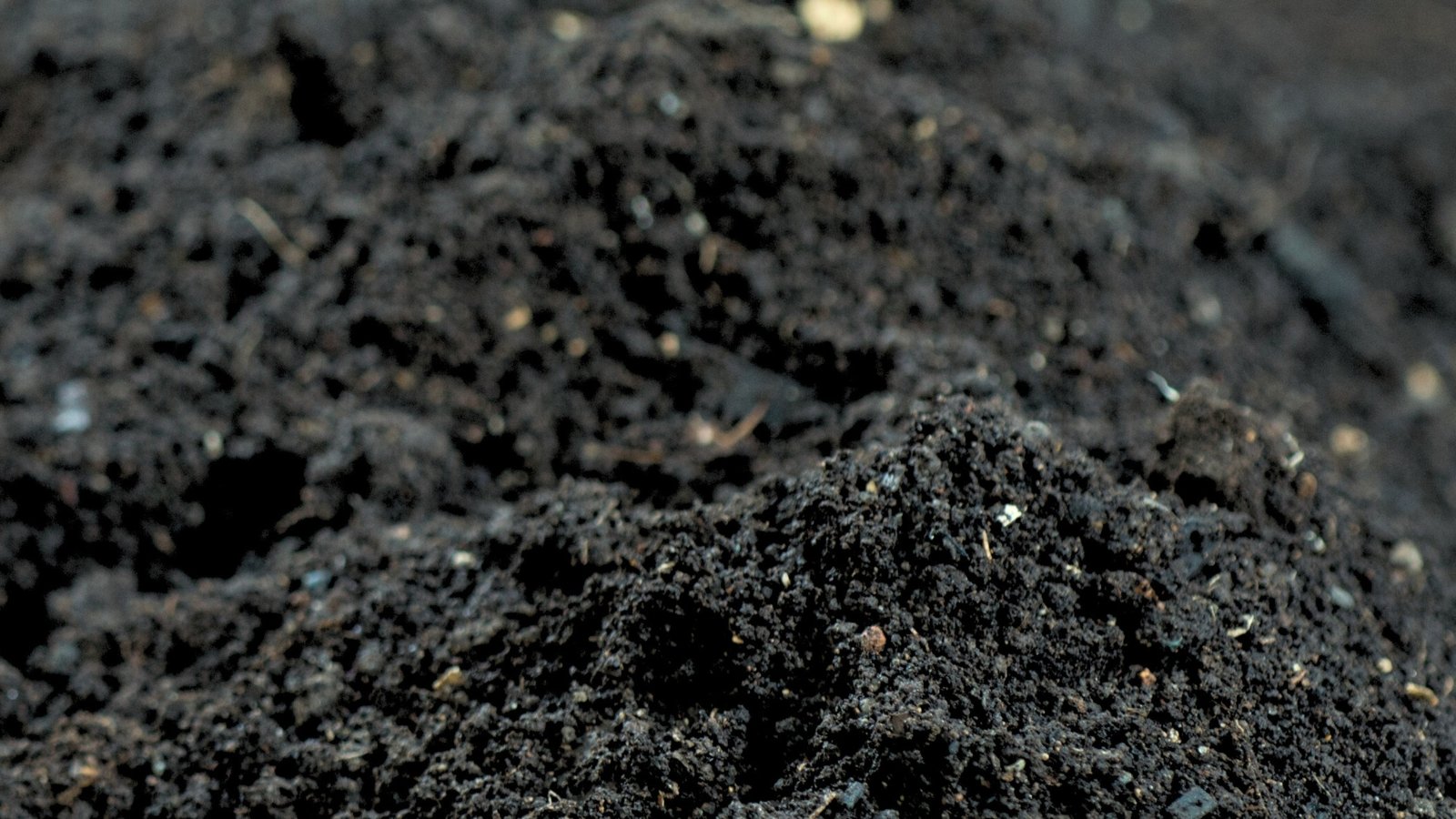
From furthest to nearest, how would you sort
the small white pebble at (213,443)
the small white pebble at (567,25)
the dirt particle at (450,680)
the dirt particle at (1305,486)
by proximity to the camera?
the small white pebble at (567,25)
the small white pebble at (213,443)
the dirt particle at (1305,486)
the dirt particle at (450,680)

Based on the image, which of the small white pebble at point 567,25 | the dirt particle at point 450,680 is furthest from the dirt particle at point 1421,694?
the small white pebble at point 567,25

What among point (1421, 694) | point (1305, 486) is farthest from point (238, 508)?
point (1421, 694)

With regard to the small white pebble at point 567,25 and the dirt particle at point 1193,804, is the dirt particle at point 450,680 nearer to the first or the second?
the dirt particle at point 1193,804

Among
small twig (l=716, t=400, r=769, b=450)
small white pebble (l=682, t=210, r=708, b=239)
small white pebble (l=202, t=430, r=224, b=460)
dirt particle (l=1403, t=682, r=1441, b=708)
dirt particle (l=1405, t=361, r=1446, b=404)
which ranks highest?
small white pebble (l=682, t=210, r=708, b=239)

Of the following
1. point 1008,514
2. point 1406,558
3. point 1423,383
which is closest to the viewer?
point 1008,514

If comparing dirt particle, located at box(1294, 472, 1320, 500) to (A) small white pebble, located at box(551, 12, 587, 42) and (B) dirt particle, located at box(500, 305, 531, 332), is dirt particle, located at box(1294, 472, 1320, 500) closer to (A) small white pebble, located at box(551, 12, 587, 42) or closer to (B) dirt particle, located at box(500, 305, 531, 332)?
(B) dirt particle, located at box(500, 305, 531, 332)

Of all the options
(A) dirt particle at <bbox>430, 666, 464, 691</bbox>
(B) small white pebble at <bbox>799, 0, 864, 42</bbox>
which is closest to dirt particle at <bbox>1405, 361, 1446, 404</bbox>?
(B) small white pebble at <bbox>799, 0, 864, 42</bbox>

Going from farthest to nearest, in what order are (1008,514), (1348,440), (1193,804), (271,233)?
(1348,440), (271,233), (1008,514), (1193,804)

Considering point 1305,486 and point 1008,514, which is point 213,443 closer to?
point 1008,514

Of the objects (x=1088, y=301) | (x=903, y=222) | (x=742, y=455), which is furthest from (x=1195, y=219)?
(x=742, y=455)

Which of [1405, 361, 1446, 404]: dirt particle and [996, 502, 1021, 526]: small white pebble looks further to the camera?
[1405, 361, 1446, 404]: dirt particle
